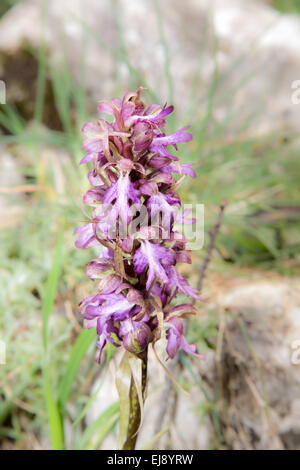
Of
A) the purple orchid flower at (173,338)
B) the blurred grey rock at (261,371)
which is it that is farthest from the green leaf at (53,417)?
the blurred grey rock at (261,371)

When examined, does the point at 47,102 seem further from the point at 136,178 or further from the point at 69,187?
the point at 136,178

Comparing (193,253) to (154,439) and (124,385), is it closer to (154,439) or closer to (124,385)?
(154,439)

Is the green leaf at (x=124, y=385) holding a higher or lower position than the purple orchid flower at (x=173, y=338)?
lower

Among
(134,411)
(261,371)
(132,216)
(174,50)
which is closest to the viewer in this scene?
(132,216)

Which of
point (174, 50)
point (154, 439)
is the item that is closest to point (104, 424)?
point (154, 439)

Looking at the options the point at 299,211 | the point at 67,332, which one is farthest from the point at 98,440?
the point at 299,211

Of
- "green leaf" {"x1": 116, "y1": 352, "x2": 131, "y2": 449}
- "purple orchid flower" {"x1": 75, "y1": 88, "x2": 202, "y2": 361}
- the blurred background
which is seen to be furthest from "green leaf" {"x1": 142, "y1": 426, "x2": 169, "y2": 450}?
"purple orchid flower" {"x1": 75, "y1": 88, "x2": 202, "y2": 361}

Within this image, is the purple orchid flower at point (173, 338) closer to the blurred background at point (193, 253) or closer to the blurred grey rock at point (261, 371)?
the blurred background at point (193, 253)

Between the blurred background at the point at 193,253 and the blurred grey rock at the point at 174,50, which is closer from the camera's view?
the blurred background at the point at 193,253
